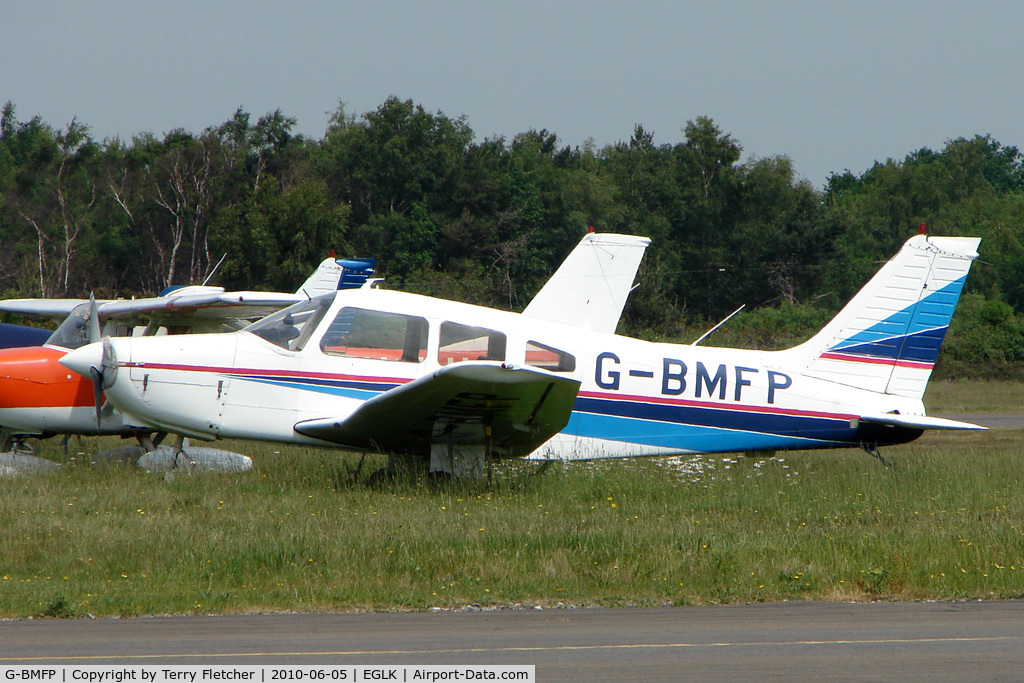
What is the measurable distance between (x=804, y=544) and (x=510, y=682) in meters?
3.33

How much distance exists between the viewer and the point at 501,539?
675 centimetres

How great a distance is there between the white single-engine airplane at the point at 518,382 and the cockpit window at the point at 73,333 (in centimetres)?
212

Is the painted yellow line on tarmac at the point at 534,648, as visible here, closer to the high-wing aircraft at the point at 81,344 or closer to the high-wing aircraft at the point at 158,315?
the high-wing aircraft at the point at 158,315

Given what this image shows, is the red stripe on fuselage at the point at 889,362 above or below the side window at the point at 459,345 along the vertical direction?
above

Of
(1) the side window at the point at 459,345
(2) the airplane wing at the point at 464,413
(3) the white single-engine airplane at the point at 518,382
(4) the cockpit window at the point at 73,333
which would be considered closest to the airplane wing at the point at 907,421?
(3) the white single-engine airplane at the point at 518,382

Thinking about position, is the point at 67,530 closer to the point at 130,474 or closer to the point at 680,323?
the point at 130,474

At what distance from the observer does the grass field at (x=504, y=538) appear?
5.89 metres

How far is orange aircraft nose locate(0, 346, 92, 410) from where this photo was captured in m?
9.53

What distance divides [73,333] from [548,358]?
17.9 feet

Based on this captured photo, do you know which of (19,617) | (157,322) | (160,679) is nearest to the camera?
(160,679)

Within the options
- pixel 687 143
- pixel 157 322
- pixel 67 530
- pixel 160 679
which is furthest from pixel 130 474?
pixel 687 143

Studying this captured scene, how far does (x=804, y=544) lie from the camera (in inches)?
268

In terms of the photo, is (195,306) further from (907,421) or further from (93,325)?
(907,421)

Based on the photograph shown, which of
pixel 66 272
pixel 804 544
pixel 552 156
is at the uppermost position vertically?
pixel 552 156
